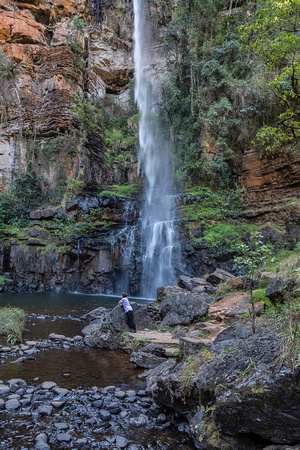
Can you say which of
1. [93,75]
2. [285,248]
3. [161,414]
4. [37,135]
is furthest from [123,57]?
[161,414]

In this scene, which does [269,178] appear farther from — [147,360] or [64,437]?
[64,437]

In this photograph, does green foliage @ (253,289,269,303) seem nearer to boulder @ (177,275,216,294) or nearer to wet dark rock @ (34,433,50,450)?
boulder @ (177,275,216,294)

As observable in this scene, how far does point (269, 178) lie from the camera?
18.1 meters

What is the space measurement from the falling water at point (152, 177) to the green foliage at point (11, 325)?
427 inches

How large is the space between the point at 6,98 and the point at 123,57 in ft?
54.0

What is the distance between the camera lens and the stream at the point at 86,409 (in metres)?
3.14

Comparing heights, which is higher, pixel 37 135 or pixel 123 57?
pixel 123 57

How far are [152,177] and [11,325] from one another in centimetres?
2232

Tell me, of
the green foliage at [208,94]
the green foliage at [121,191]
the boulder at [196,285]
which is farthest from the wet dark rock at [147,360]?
the green foliage at [121,191]

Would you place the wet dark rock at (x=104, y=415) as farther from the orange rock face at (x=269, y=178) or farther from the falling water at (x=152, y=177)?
the orange rock face at (x=269, y=178)

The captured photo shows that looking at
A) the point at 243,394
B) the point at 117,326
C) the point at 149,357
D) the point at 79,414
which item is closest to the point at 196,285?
the point at 117,326

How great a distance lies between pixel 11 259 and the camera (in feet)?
66.4

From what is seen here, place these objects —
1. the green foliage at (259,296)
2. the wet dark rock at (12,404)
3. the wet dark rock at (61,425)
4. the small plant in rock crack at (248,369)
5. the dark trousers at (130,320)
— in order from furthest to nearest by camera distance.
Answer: the dark trousers at (130,320)
the green foliage at (259,296)
the wet dark rock at (12,404)
the wet dark rock at (61,425)
the small plant in rock crack at (248,369)

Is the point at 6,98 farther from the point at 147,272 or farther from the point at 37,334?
the point at 37,334
